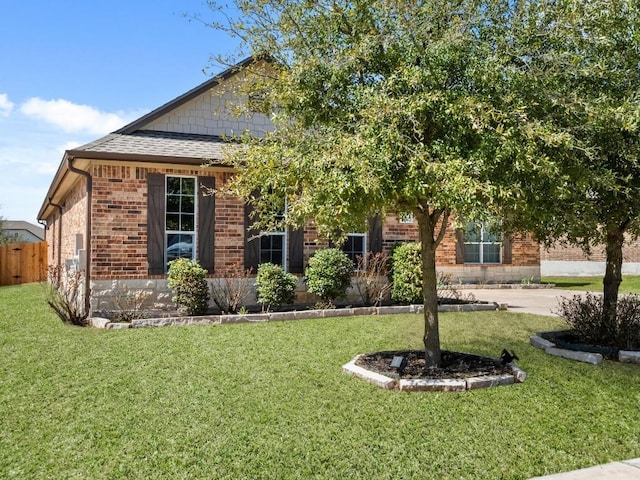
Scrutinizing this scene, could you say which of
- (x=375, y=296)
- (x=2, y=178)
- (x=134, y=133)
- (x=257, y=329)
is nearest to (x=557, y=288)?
(x=375, y=296)

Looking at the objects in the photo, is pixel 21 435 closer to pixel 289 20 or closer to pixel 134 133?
pixel 289 20

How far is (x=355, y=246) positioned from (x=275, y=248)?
2060 mm

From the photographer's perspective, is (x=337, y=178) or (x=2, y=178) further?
(x=2, y=178)

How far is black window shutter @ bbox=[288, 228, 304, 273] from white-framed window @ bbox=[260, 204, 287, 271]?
15 cm

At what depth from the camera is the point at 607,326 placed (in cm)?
752

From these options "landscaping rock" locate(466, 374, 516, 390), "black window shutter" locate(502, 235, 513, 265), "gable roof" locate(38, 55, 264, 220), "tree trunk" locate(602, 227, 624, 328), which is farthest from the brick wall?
"black window shutter" locate(502, 235, 513, 265)

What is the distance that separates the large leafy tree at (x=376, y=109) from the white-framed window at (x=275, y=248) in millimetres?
5559

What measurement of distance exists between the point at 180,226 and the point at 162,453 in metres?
7.68

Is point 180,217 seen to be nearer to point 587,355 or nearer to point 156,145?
point 156,145

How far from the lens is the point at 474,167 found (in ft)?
16.3

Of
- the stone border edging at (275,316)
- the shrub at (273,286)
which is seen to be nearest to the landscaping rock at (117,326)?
the stone border edging at (275,316)

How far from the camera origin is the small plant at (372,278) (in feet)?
39.1

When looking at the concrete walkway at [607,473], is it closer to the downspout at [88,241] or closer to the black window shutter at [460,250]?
the downspout at [88,241]

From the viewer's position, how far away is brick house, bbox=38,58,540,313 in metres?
10.6
